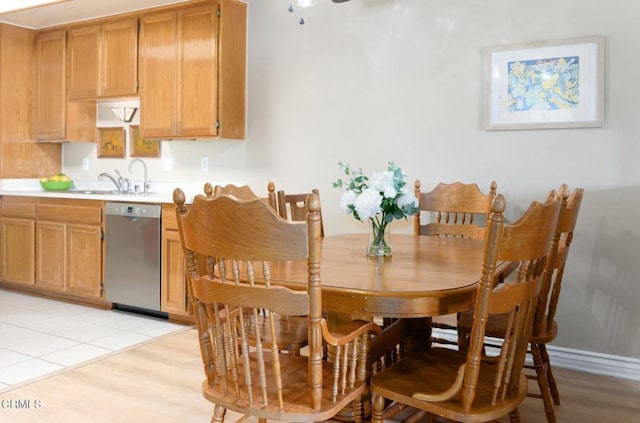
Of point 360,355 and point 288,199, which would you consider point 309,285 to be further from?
point 288,199

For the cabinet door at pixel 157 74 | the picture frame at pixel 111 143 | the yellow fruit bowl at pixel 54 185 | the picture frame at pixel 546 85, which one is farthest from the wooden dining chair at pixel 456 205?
the yellow fruit bowl at pixel 54 185

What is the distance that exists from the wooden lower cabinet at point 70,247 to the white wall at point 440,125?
0.90 metres

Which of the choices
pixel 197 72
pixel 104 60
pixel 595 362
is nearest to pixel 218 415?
pixel 595 362

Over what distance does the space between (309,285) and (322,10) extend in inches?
117

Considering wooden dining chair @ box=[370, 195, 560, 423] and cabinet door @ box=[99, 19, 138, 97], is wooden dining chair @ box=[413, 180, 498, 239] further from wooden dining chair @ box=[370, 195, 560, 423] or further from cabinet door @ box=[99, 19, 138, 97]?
cabinet door @ box=[99, 19, 138, 97]

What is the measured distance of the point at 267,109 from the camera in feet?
14.0

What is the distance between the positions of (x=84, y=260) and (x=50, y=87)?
181 centimetres

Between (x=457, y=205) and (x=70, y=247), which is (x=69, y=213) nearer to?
(x=70, y=247)

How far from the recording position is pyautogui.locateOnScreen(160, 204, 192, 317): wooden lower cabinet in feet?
13.0

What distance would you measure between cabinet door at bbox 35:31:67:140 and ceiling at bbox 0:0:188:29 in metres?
0.17

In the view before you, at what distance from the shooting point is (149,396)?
2.73 m

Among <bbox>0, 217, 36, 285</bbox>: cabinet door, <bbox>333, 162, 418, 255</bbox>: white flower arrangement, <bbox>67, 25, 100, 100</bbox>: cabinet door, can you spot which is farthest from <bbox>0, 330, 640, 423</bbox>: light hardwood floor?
<bbox>67, 25, 100, 100</bbox>: cabinet door

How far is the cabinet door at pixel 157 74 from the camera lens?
4340 millimetres

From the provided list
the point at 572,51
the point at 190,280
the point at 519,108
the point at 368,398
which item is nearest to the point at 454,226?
the point at 519,108
